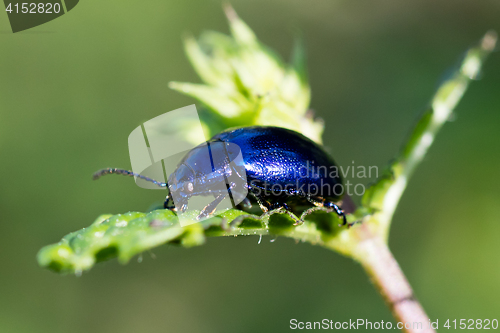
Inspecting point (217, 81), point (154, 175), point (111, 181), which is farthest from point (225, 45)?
point (111, 181)

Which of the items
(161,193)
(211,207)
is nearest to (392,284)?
(211,207)

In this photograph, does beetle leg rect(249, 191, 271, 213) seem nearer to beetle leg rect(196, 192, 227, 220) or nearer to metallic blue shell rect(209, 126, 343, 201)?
metallic blue shell rect(209, 126, 343, 201)

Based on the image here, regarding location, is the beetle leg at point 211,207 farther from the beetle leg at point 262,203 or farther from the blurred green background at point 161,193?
the blurred green background at point 161,193

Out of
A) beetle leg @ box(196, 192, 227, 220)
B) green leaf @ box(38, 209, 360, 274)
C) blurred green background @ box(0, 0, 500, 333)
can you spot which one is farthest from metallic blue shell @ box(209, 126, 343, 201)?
blurred green background @ box(0, 0, 500, 333)

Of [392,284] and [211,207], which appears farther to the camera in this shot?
[211,207]

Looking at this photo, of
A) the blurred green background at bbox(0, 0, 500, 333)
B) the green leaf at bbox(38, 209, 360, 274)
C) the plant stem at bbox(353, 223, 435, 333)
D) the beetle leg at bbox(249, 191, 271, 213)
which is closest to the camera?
the green leaf at bbox(38, 209, 360, 274)

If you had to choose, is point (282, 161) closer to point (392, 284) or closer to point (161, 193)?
point (392, 284)

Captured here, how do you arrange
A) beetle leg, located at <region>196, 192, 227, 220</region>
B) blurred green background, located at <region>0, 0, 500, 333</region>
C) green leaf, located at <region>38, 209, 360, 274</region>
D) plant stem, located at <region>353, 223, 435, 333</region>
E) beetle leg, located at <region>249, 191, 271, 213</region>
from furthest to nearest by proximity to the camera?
blurred green background, located at <region>0, 0, 500, 333</region>
beetle leg, located at <region>249, 191, 271, 213</region>
beetle leg, located at <region>196, 192, 227, 220</region>
plant stem, located at <region>353, 223, 435, 333</region>
green leaf, located at <region>38, 209, 360, 274</region>
